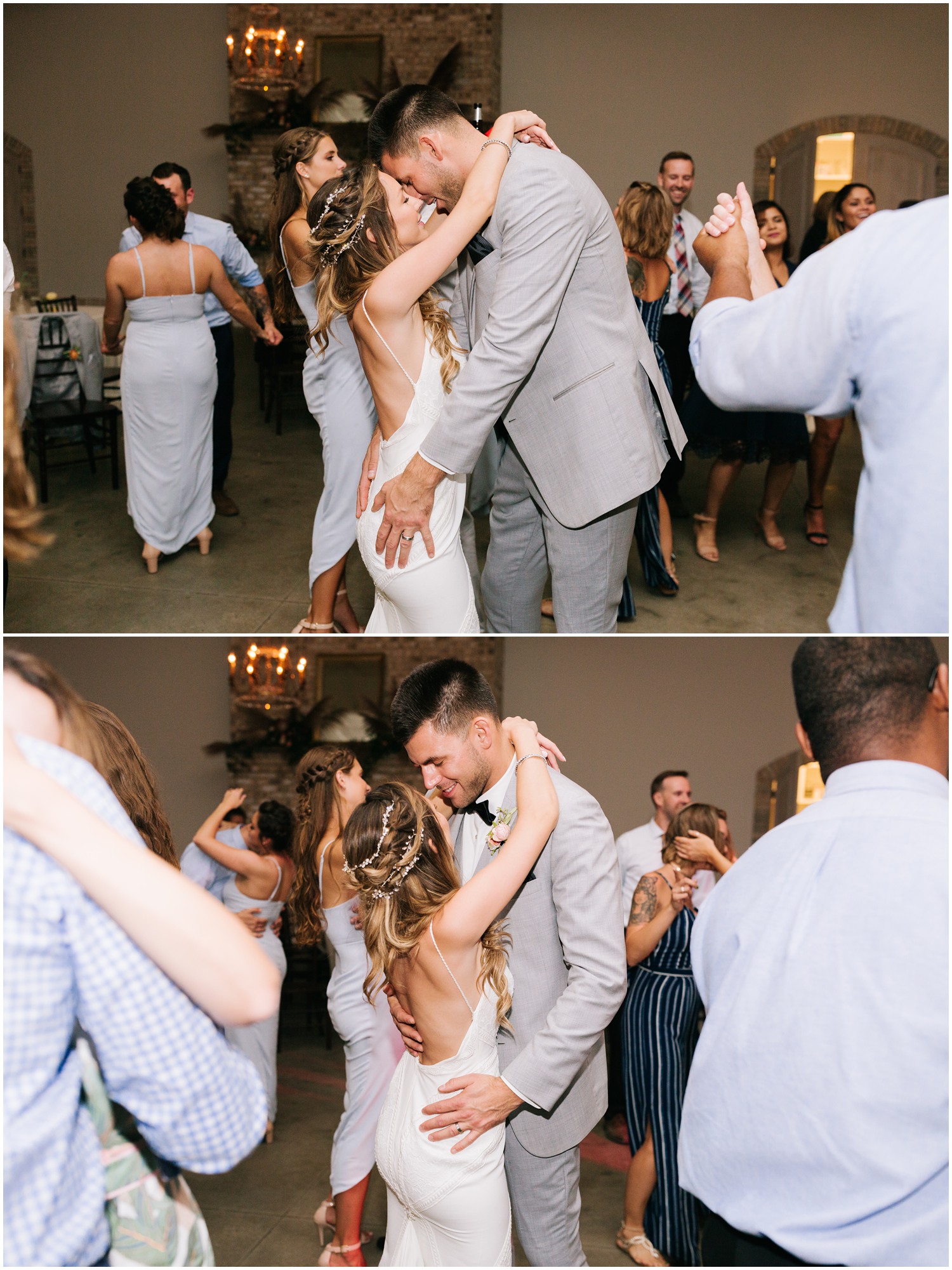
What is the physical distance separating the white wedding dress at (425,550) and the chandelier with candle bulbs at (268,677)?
19.5 ft

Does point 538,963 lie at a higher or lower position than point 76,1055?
lower

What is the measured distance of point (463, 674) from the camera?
2391 millimetres

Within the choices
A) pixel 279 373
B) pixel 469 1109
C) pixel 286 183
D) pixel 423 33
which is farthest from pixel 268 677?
pixel 469 1109

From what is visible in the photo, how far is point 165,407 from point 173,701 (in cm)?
447

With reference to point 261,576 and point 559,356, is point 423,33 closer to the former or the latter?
point 261,576

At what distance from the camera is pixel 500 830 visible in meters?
2.33

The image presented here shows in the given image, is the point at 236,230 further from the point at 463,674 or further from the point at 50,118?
the point at 463,674

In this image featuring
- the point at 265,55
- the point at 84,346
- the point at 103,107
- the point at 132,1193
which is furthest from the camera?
the point at 103,107

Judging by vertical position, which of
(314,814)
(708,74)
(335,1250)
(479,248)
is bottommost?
(335,1250)

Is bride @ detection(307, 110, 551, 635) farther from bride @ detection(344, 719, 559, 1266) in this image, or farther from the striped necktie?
the striped necktie

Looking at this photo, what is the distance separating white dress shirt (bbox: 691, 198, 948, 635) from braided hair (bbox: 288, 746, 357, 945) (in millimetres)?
2482

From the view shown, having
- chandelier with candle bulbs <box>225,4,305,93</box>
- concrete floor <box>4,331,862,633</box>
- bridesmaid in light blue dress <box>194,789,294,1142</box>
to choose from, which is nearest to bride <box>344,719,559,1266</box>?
concrete floor <box>4,331,862,633</box>

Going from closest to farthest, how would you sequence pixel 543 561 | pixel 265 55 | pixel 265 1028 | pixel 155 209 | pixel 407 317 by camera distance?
pixel 407 317 → pixel 543 561 → pixel 155 209 → pixel 265 1028 → pixel 265 55

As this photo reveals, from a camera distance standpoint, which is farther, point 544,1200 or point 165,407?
point 165,407
